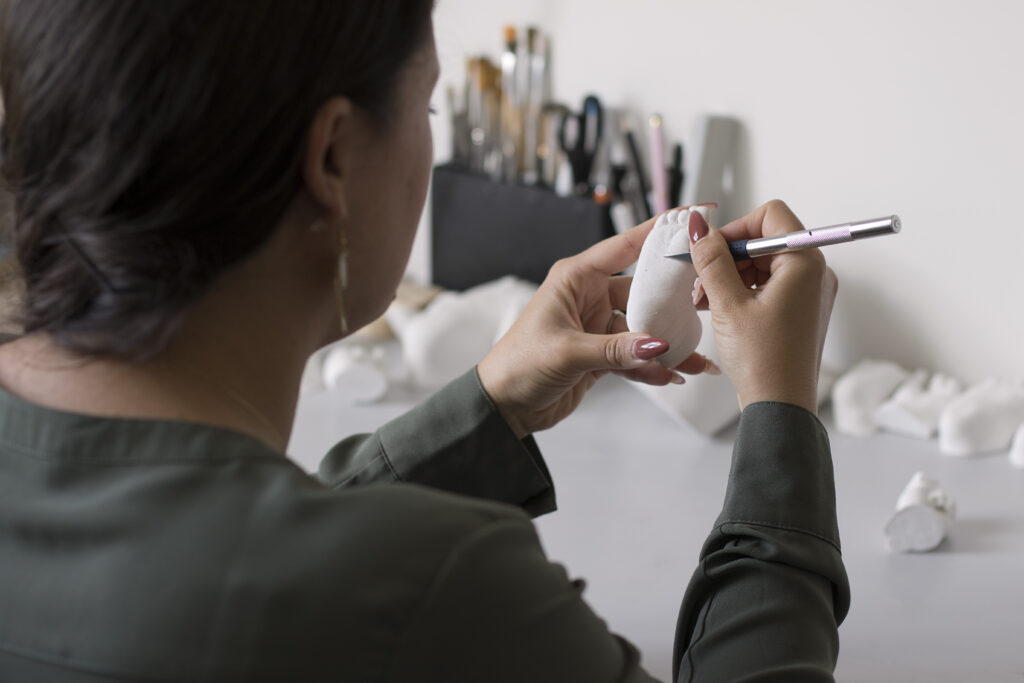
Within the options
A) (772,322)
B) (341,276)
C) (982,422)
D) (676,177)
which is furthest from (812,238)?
(676,177)

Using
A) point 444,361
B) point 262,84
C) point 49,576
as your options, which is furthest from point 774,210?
point 444,361

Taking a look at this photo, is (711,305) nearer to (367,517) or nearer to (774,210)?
(774,210)

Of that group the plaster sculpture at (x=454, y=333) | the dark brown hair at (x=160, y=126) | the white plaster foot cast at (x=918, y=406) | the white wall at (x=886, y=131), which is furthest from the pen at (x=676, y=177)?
the dark brown hair at (x=160, y=126)

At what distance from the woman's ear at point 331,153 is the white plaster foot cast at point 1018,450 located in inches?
27.8

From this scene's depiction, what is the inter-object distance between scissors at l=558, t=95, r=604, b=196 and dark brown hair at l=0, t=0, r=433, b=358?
725 mm

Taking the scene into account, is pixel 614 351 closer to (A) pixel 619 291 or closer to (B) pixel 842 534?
(A) pixel 619 291

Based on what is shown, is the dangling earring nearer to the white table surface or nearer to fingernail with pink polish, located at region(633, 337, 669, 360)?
fingernail with pink polish, located at region(633, 337, 669, 360)

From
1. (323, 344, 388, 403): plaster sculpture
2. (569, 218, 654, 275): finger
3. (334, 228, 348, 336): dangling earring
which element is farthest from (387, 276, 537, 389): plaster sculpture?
(334, 228, 348, 336): dangling earring

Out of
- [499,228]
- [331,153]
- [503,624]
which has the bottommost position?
[499,228]

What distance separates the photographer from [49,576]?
1.26 ft

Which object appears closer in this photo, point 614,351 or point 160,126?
point 160,126

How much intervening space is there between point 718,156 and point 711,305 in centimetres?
53

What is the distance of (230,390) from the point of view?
450 millimetres

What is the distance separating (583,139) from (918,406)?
1.59 ft
